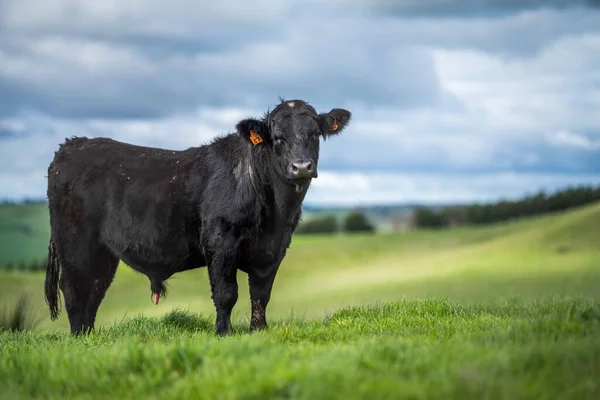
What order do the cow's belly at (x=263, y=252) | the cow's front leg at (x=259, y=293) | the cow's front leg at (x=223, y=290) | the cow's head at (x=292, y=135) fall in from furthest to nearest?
1. the cow's front leg at (x=259, y=293)
2. the cow's belly at (x=263, y=252)
3. the cow's front leg at (x=223, y=290)
4. the cow's head at (x=292, y=135)

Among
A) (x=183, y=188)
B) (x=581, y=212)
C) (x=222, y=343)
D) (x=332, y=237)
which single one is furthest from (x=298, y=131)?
(x=332, y=237)

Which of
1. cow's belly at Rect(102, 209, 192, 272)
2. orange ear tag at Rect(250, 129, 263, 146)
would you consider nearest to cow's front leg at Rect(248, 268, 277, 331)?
cow's belly at Rect(102, 209, 192, 272)

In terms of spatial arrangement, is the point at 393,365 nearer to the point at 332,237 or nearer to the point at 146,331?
the point at 146,331

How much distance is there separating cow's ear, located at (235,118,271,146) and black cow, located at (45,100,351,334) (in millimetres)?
15

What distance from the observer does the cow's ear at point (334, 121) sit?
37.7 ft

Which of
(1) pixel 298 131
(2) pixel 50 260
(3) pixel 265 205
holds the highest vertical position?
(1) pixel 298 131

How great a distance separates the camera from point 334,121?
11.6m

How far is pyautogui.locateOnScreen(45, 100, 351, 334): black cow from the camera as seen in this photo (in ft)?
37.0

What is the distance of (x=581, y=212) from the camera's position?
25250mm

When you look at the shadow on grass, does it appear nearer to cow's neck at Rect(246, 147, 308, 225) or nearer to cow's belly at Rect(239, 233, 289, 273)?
→ cow's belly at Rect(239, 233, 289, 273)

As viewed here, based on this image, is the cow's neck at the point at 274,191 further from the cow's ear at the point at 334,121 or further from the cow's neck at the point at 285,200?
the cow's ear at the point at 334,121

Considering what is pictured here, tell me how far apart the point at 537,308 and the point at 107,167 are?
301 inches

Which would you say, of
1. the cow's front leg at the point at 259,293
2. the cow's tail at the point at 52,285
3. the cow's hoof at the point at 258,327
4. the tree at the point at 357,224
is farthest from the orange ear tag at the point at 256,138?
the tree at the point at 357,224

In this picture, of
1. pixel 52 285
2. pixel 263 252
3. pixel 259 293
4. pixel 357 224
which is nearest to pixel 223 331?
pixel 259 293
